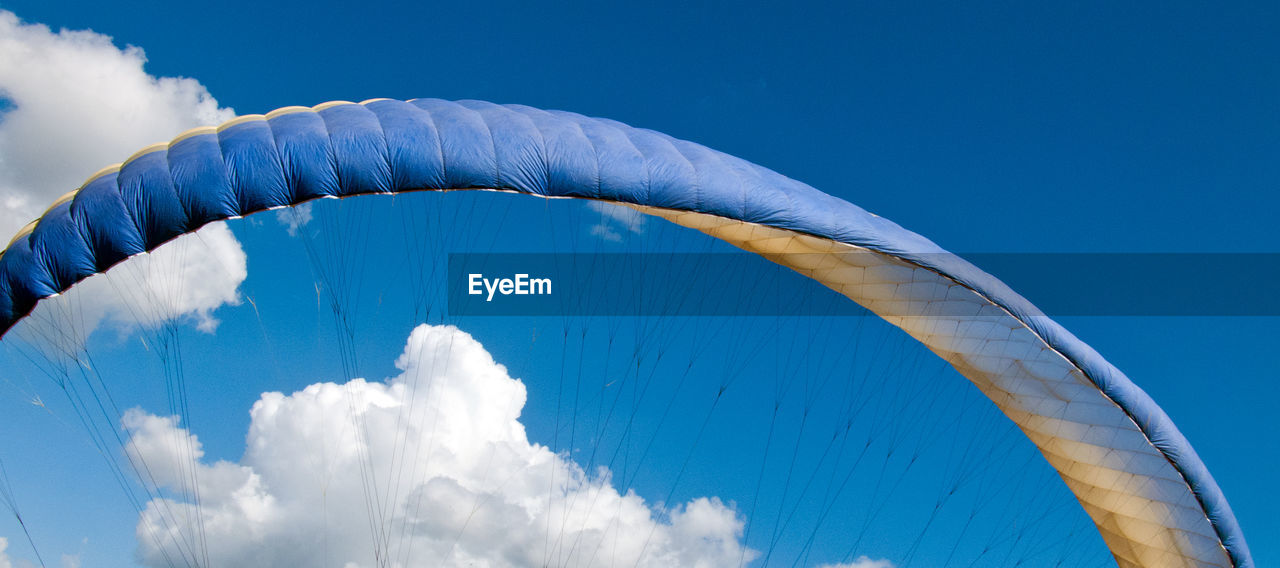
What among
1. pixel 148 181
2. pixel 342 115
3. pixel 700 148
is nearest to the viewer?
Answer: pixel 148 181

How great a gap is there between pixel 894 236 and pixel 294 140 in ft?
29.0

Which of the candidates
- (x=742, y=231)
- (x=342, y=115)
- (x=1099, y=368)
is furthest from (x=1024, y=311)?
(x=342, y=115)

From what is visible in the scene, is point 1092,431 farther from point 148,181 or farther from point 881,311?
point 148,181

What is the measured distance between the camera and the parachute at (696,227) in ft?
37.2

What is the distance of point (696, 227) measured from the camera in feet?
48.7

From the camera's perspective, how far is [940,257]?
1481 cm

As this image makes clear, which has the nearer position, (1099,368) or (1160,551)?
(1099,368)

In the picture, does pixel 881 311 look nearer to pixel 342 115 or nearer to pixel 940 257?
pixel 940 257

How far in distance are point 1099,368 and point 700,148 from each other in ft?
27.0

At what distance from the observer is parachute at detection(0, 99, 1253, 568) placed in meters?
11.3

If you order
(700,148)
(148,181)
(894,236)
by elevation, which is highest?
(700,148)

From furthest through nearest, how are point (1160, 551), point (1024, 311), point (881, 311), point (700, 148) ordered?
point (1160, 551)
point (881, 311)
point (1024, 311)
point (700, 148)

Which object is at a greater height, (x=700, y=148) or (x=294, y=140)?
(x=700, y=148)

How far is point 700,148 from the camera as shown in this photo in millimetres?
14164
